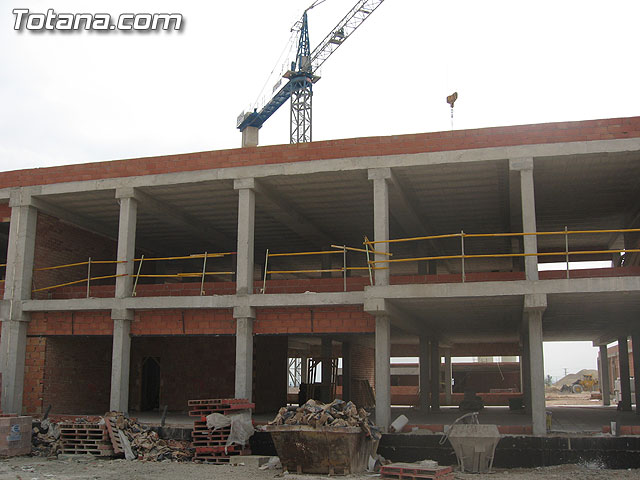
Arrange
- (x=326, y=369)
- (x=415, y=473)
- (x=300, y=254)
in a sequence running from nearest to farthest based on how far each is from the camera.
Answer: (x=415, y=473) → (x=300, y=254) → (x=326, y=369)

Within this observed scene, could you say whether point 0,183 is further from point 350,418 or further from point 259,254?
point 350,418

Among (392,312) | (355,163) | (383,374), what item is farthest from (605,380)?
(355,163)

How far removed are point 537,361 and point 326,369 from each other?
32.0 feet

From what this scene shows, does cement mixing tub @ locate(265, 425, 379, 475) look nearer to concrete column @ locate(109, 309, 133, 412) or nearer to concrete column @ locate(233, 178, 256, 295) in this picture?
concrete column @ locate(233, 178, 256, 295)

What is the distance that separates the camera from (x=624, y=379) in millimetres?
22391

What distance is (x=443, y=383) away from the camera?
3178cm

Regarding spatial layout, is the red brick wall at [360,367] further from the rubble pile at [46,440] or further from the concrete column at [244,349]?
the rubble pile at [46,440]

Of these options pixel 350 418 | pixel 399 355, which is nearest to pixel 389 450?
pixel 350 418

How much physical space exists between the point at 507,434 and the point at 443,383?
1903 centimetres

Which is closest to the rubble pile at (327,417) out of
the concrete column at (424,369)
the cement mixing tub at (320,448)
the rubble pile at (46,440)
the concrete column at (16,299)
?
the cement mixing tub at (320,448)

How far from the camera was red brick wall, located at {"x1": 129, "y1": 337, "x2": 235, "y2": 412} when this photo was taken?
2044 cm

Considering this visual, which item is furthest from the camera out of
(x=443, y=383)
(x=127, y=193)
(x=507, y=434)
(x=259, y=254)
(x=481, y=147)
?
(x=443, y=383)

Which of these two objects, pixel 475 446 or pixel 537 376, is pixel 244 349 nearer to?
pixel 475 446

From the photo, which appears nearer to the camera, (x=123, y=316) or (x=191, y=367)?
(x=123, y=316)
